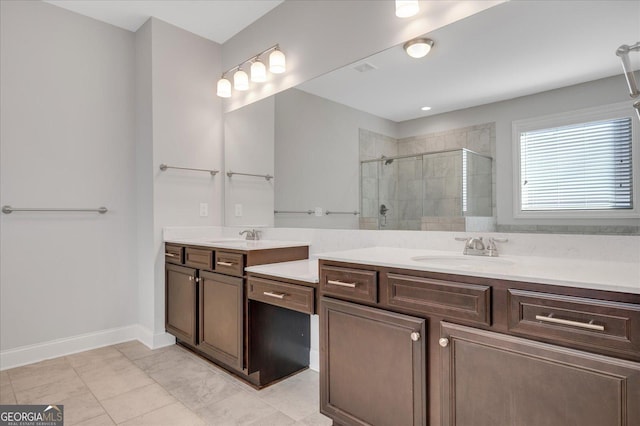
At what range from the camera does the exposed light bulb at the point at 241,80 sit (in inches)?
111

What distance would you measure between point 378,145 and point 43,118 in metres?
2.48

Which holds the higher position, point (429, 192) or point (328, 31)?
point (328, 31)

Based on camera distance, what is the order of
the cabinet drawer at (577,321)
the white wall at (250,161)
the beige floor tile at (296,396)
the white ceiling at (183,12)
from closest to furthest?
the cabinet drawer at (577,321), the beige floor tile at (296,396), the white ceiling at (183,12), the white wall at (250,161)

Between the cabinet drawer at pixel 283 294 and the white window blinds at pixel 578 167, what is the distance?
106 centimetres

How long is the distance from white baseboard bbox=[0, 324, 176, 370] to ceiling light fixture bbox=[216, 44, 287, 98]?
6.87 ft

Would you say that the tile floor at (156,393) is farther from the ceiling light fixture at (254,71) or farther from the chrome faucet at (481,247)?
the ceiling light fixture at (254,71)

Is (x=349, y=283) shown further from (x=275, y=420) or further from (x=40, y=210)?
(x=40, y=210)

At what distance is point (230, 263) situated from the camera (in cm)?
214

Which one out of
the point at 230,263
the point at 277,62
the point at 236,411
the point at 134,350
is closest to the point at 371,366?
the point at 236,411

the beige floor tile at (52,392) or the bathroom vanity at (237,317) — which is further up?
the bathroom vanity at (237,317)

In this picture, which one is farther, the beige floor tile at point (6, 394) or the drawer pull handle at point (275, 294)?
the beige floor tile at point (6, 394)

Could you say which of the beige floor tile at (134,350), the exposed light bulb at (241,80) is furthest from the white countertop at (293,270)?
the exposed light bulb at (241,80)

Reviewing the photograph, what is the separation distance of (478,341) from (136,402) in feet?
6.00

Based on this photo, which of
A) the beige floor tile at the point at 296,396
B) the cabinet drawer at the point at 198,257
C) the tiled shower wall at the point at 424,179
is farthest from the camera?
the cabinet drawer at the point at 198,257
